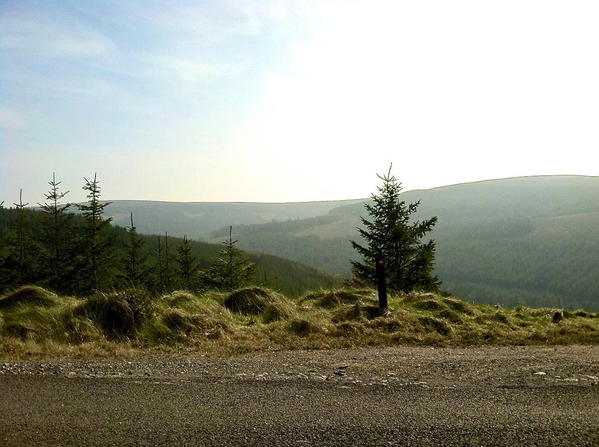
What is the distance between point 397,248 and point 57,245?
26.3 m

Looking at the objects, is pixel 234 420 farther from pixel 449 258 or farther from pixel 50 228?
pixel 449 258

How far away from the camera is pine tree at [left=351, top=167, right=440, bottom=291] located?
25.3 metres

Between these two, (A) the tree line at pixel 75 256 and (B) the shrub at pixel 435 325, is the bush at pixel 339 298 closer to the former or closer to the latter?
(B) the shrub at pixel 435 325

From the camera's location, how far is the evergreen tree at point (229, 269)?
35.5 m

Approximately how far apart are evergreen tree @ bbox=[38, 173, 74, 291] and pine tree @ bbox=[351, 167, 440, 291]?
23.2m

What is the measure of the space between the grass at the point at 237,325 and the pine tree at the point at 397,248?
38.1ft

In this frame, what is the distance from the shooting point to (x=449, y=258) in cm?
18188

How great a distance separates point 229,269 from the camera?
35906mm

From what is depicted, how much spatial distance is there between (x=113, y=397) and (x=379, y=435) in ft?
10.8

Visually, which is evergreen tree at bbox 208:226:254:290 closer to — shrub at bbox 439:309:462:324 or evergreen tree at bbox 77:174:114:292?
evergreen tree at bbox 77:174:114:292

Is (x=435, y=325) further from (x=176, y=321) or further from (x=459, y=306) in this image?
(x=176, y=321)

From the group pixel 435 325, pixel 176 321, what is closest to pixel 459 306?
pixel 435 325

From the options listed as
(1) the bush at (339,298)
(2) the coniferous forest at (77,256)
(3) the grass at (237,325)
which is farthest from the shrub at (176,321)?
(2) the coniferous forest at (77,256)

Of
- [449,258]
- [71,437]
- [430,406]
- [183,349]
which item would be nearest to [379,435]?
[430,406]
